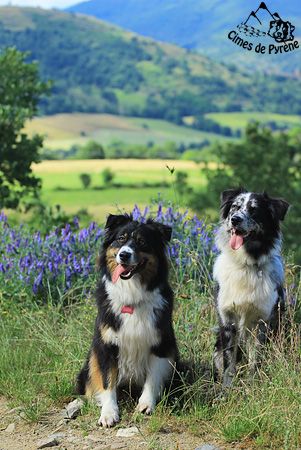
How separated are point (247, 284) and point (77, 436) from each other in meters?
1.68

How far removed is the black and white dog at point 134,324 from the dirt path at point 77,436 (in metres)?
0.17

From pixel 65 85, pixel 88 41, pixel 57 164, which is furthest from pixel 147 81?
pixel 57 164

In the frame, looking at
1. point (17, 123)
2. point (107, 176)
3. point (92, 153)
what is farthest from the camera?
point (92, 153)

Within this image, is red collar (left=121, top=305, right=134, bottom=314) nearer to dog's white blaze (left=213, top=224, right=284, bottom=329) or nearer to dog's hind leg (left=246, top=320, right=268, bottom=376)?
dog's white blaze (left=213, top=224, right=284, bottom=329)

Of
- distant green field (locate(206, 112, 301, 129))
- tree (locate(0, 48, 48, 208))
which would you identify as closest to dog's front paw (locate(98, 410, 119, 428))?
tree (locate(0, 48, 48, 208))

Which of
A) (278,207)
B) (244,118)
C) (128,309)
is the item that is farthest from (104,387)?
(244,118)

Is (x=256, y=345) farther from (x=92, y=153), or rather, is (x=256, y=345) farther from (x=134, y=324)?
(x=92, y=153)

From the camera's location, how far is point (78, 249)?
841 centimetres

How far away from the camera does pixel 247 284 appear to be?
226 inches

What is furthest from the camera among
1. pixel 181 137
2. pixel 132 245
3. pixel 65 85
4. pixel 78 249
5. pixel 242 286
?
pixel 65 85

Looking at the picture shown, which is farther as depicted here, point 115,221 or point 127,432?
point 115,221

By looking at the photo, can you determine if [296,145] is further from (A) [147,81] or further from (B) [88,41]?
(B) [88,41]

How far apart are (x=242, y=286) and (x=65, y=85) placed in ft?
488

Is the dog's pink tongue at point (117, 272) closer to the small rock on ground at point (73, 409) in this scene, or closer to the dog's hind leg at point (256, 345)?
the small rock on ground at point (73, 409)
